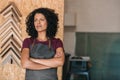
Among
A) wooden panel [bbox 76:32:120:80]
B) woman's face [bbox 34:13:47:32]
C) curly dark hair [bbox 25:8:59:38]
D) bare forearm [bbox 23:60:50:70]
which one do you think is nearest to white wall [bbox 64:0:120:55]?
wooden panel [bbox 76:32:120:80]

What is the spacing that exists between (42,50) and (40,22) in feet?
1.01

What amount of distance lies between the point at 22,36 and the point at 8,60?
1.21 feet

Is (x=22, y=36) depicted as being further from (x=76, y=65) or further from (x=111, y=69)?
(x=111, y=69)

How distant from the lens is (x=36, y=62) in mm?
2766

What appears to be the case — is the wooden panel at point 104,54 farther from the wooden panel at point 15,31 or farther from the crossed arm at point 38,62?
the crossed arm at point 38,62

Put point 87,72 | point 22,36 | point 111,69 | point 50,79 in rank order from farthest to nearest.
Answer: point 111,69
point 87,72
point 22,36
point 50,79

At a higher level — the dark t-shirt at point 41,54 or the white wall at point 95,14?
the white wall at point 95,14

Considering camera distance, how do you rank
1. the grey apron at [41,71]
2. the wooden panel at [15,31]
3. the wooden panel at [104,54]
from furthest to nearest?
the wooden panel at [104,54]
the wooden panel at [15,31]
the grey apron at [41,71]

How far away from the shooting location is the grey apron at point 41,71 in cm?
273

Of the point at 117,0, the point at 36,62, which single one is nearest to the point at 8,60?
the point at 36,62

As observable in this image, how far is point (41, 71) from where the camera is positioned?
2.75 m

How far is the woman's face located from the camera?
2.77 metres

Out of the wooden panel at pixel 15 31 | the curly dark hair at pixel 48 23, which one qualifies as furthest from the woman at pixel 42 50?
the wooden panel at pixel 15 31

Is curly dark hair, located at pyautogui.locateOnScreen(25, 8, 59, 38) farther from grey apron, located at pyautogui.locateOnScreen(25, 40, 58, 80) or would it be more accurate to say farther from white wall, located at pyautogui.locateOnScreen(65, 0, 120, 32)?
white wall, located at pyautogui.locateOnScreen(65, 0, 120, 32)
